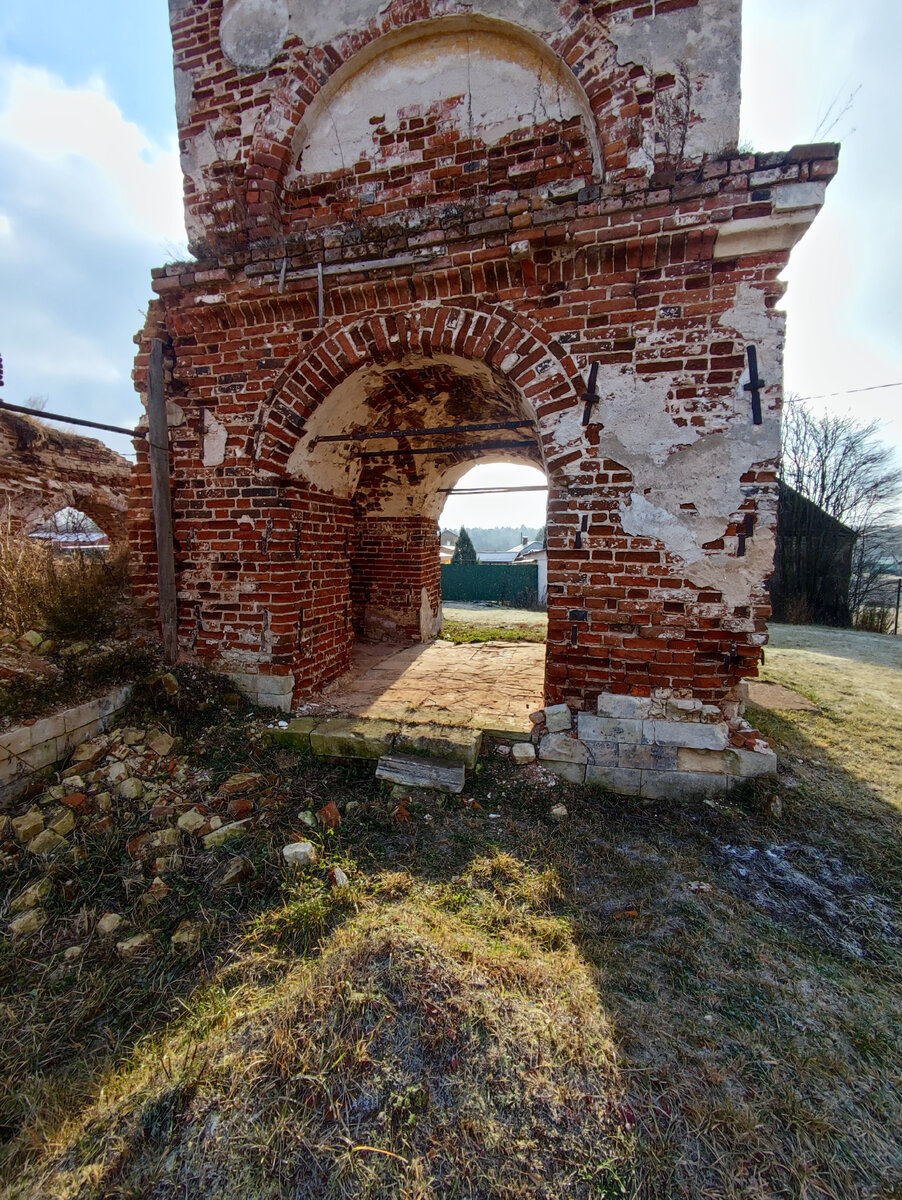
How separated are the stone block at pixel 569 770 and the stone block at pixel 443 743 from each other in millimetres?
560

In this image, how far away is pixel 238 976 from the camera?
2121 mm

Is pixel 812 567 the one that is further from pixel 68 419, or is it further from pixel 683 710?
pixel 68 419

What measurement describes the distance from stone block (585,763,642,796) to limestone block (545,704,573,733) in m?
0.33

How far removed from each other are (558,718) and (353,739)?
1555 mm

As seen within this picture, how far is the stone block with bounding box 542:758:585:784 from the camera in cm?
357

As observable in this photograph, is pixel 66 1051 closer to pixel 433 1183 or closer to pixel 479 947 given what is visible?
pixel 433 1183

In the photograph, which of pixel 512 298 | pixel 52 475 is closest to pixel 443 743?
pixel 512 298

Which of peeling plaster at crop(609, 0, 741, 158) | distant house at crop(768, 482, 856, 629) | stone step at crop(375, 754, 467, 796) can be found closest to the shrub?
stone step at crop(375, 754, 467, 796)

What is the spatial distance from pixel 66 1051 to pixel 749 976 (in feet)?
9.15

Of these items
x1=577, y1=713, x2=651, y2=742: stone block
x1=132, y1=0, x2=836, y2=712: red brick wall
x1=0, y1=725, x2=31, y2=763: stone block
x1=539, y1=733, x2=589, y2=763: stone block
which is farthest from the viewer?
x1=539, y1=733, x2=589, y2=763: stone block

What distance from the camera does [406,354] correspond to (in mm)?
3850

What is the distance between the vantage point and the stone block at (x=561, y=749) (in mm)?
3555

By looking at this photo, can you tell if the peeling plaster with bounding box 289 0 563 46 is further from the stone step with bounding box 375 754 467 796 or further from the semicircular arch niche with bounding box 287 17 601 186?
the stone step with bounding box 375 754 467 796

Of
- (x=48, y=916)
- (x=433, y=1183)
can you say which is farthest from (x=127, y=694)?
(x=433, y=1183)
